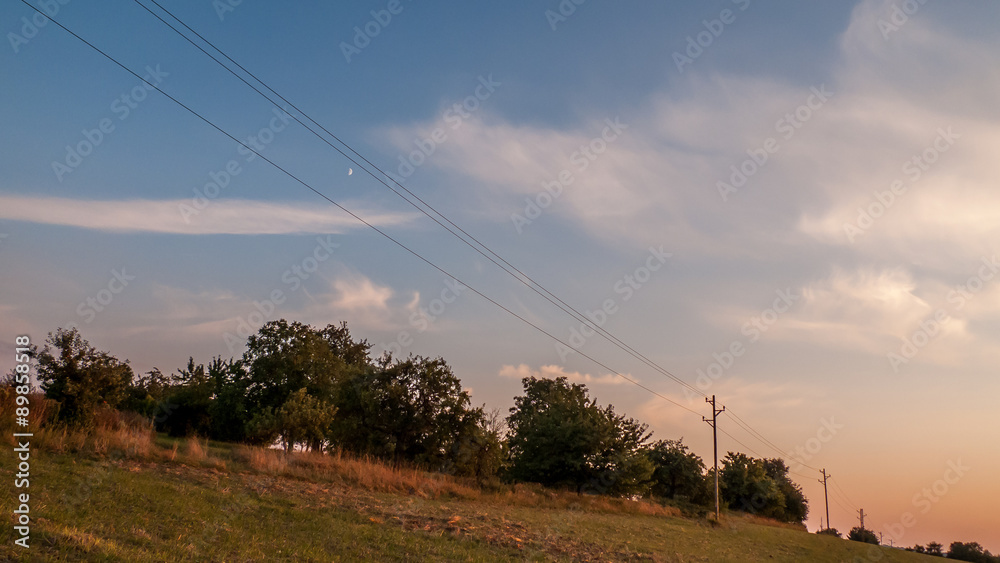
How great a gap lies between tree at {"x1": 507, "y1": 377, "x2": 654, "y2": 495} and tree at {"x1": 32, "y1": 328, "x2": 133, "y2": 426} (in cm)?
3414

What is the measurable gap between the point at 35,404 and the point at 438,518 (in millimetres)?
14145

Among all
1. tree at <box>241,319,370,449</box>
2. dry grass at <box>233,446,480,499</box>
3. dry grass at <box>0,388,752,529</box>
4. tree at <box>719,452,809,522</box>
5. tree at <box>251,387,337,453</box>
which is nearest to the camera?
dry grass at <box>0,388,752,529</box>

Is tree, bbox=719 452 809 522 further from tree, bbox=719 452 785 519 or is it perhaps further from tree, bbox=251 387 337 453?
tree, bbox=251 387 337 453

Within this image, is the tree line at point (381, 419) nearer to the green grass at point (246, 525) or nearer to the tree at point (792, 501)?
the green grass at point (246, 525)

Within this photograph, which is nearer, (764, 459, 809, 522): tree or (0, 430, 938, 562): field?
(0, 430, 938, 562): field

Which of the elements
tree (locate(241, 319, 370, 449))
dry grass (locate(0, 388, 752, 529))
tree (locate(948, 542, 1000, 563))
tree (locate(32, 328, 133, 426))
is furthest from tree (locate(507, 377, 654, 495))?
tree (locate(948, 542, 1000, 563))

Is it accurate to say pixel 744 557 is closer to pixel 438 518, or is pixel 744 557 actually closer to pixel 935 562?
pixel 438 518

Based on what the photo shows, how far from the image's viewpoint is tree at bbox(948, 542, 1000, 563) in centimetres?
6681

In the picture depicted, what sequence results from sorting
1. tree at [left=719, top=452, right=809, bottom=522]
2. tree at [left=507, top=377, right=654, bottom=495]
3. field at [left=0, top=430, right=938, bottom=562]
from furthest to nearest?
tree at [left=719, top=452, right=809, bottom=522]
tree at [left=507, top=377, right=654, bottom=495]
field at [left=0, top=430, right=938, bottom=562]

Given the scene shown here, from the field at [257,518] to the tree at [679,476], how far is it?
45864 mm

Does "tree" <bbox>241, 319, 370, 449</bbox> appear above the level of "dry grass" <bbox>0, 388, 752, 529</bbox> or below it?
above

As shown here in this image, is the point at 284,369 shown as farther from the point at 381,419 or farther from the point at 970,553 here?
the point at 970,553

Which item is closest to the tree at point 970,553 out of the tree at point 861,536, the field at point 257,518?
the tree at point 861,536

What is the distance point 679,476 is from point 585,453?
31.2 meters
